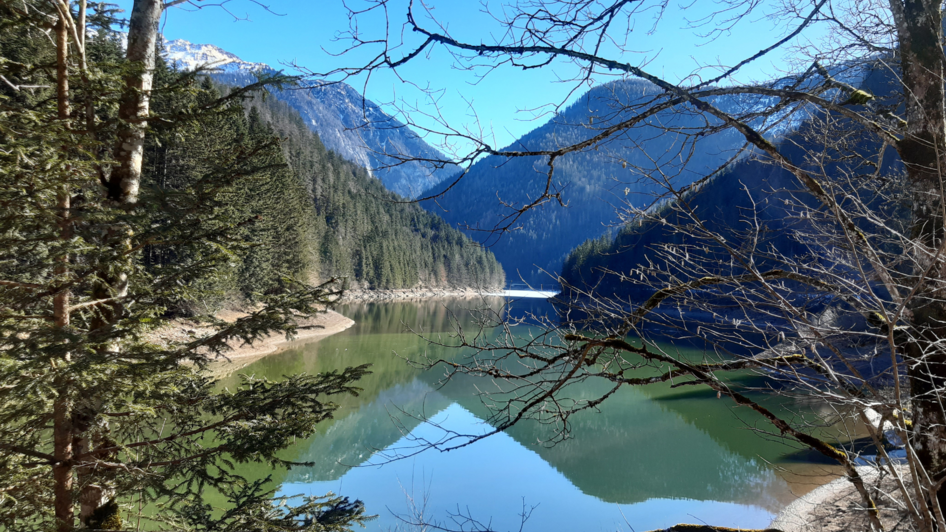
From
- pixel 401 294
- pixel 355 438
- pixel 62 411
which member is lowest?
pixel 355 438

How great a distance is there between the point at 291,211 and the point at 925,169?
102ft

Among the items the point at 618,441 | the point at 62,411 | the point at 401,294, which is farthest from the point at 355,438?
the point at 401,294

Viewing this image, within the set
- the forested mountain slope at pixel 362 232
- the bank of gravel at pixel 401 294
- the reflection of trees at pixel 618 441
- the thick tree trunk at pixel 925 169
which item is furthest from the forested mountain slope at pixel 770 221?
the bank of gravel at pixel 401 294

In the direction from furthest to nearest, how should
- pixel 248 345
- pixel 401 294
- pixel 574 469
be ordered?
pixel 401 294, pixel 248 345, pixel 574 469

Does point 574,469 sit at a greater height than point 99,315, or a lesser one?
lesser

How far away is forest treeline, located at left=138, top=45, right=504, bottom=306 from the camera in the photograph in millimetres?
3672

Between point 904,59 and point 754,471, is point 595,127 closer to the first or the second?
point 904,59

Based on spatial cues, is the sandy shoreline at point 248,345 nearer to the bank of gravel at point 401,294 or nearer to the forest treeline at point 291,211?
the forest treeline at point 291,211

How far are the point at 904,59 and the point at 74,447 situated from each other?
4.69 m

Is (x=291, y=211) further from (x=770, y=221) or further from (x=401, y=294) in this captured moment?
(x=401, y=294)

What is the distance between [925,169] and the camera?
2025mm

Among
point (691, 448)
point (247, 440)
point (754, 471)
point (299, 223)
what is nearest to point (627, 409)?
point (691, 448)

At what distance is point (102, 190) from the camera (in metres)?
3.16

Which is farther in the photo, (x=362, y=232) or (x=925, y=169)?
(x=362, y=232)
